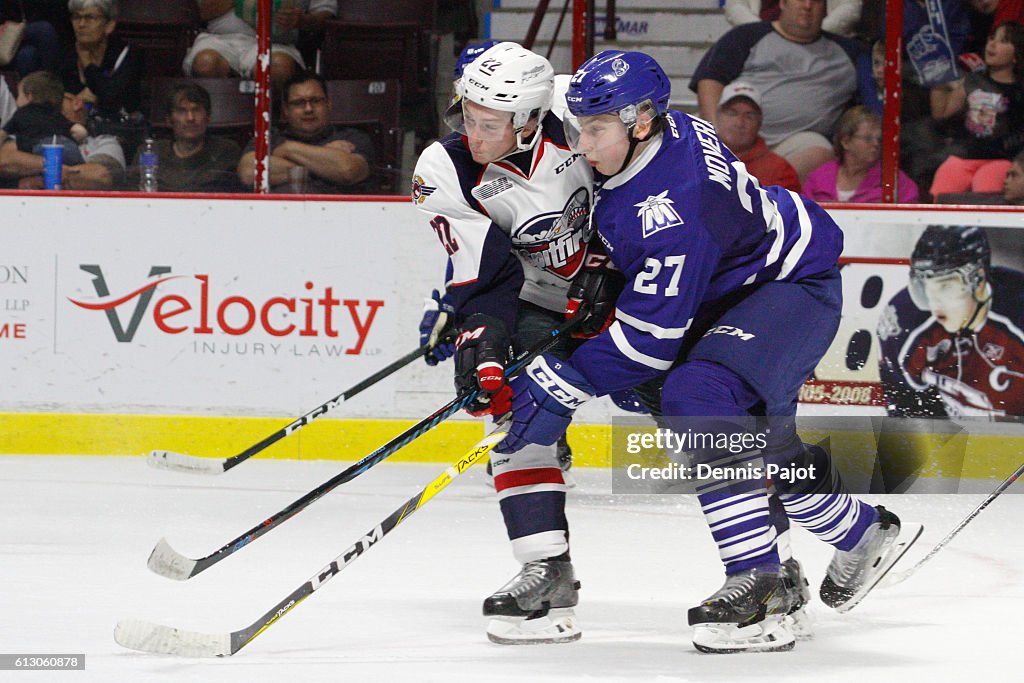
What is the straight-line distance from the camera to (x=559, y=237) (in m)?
2.99

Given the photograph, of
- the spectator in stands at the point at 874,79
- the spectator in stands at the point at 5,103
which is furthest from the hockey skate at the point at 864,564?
the spectator in stands at the point at 5,103

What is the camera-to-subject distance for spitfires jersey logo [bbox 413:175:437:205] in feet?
9.64

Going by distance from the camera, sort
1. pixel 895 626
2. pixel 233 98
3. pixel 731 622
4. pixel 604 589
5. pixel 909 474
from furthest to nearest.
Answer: pixel 233 98 → pixel 909 474 → pixel 604 589 → pixel 895 626 → pixel 731 622

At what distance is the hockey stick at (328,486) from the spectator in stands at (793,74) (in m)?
2.58

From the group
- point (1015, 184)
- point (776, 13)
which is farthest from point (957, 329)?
point (776, 13)

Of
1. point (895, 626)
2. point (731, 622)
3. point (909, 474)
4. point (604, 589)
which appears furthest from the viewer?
point (909, 474)

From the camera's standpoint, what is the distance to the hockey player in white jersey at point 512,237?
8.96ft

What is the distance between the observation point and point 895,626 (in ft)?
9.49

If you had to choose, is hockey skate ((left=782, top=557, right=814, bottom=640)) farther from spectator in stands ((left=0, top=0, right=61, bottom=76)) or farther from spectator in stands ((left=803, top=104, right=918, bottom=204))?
spectator in stands ((left=0, top=0, right=61, bottom=76))

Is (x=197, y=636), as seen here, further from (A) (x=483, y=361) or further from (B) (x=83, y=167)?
(B) (x=83, y=167)

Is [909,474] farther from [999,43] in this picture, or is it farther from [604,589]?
[604,589]

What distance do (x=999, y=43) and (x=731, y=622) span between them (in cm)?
327

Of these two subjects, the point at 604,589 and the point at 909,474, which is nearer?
the point at 604,589

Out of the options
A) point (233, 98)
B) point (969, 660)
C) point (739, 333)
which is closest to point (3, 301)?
point (233, 98)
